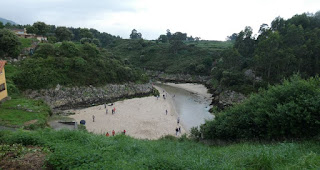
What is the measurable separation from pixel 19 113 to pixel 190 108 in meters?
29.4

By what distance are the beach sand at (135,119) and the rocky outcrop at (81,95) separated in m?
3.03

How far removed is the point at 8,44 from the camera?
38.4 m

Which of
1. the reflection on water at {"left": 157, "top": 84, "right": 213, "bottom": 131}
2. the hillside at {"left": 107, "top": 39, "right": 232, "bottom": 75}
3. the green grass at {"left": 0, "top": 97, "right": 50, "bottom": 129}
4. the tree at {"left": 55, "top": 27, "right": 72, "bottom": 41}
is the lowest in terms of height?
the reflection on water at {"left": 157, "top": 84, "right": 213, "bottom": 131}

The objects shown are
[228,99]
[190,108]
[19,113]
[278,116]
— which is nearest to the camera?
[278,116]

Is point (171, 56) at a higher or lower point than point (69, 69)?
higher

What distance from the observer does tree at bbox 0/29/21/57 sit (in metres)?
38.0

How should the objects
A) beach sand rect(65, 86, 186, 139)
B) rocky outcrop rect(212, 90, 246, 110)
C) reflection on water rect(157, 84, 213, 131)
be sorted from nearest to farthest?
beach sand rect(65, 86, 186, 139), reflection on water rect(157, 84, 213, 131), rocky outcrop rect(212, 90, 246, 110)

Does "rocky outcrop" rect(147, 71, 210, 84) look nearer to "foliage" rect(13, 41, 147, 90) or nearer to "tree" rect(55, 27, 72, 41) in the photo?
"foliage" rect(13, 41, 147, 90)

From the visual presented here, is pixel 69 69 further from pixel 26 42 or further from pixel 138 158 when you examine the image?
pixel 138 158

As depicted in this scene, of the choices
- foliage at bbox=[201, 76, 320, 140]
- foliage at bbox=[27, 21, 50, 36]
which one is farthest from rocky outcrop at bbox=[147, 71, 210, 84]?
foliage at bbox=[201, 76, 320, 140]

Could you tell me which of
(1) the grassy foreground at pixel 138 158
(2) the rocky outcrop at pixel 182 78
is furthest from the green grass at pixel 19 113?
(2) the rocky outcrop at pixel 182 78

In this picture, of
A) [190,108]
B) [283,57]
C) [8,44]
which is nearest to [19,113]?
[8,44]

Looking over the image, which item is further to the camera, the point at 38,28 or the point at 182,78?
the point at 182,78

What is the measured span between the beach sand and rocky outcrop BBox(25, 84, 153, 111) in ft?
9.95
